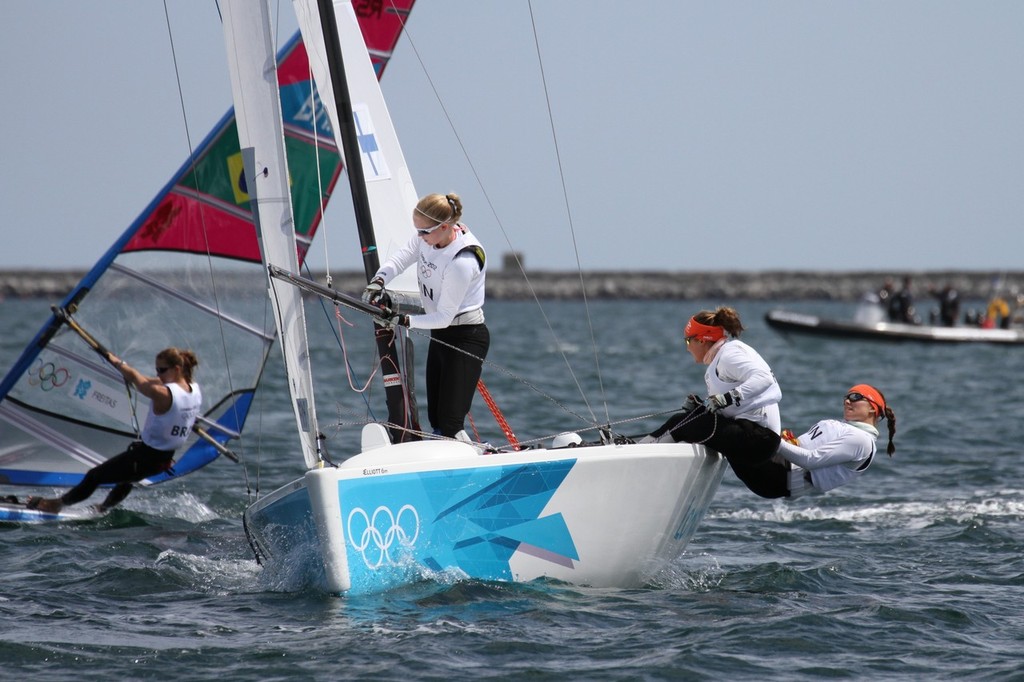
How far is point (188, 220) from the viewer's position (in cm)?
834

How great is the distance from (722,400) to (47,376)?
468cm

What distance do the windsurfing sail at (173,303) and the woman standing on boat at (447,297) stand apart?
100 inches

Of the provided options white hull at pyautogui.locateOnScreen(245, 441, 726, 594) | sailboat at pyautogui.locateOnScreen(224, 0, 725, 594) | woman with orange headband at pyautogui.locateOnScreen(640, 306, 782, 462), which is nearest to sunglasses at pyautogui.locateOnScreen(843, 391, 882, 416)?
woman with orange headband at pyautogui.locateOnScreen(640, 306, 782, 462)

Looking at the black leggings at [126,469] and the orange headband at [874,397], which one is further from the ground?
the orange headband at [874,397]

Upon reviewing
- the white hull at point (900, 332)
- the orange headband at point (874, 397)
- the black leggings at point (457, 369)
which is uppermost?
the black leggings at point (457, 369)

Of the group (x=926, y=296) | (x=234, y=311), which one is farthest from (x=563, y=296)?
(x=234, y=311)

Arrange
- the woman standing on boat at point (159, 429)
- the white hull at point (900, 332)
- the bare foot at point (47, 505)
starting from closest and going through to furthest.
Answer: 1. the woman standing on boat at point (159, 429)
2. the bare foot at point (47, 505)
3. the white hull at point (900, 332)

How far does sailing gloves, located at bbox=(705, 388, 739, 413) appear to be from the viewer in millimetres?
5426

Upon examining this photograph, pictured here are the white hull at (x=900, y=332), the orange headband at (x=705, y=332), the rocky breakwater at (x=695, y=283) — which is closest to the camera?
the orange headband at (x=705, y=332)

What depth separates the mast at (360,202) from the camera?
5.91 metres

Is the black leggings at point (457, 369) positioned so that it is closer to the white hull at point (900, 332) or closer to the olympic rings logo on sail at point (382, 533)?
the olympic rings logo on sail at point (382, 533)

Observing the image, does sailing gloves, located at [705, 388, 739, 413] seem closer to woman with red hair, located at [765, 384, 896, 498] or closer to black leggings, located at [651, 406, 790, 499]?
black leggings, located at [651, 406, 790, 499]

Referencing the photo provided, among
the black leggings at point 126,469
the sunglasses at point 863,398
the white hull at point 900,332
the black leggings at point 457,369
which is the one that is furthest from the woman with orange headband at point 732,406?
the white hull at point 900,332

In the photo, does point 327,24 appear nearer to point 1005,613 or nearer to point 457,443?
point 457,443
